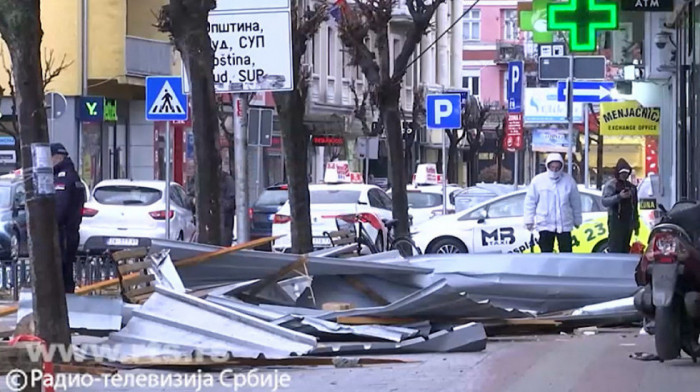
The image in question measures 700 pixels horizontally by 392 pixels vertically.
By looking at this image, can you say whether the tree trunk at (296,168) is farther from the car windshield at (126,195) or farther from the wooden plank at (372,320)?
the wooden plank at (372,320)

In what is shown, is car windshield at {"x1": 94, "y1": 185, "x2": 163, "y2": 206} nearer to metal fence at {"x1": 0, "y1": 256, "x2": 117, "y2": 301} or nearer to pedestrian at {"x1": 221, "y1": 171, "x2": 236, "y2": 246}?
pedestrian at {"x1": 221, "y1": 171, "x2": 236, "y2": 246}

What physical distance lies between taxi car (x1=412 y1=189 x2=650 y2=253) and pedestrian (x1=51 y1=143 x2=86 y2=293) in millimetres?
9732

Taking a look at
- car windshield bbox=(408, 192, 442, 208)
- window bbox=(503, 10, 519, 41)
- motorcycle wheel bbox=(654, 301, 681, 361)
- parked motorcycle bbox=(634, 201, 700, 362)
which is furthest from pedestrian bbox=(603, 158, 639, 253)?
window bbox=(503, 10, 519, 41)

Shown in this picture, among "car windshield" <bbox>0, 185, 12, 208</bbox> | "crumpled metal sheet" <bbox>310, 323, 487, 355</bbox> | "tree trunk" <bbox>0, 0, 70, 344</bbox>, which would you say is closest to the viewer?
"tree trunk" <bbox>0, 0, 70, 344</bbox>

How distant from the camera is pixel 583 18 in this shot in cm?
2031

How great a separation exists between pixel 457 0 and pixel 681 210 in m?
62.5

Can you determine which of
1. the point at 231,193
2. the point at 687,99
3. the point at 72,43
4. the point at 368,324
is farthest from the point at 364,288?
the point at 72,43

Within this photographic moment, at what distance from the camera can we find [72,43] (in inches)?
1601

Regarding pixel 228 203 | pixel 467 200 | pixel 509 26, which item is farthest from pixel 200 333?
pixel 509 26

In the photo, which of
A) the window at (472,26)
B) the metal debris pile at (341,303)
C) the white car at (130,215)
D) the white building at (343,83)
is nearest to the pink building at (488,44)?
the window at (472,26)

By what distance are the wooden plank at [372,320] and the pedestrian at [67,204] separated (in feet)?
15.7

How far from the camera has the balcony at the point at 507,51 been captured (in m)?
84.7

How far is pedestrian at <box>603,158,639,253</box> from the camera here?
20.5 m

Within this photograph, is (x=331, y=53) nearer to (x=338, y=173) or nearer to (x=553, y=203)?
(x=338, y=173)
